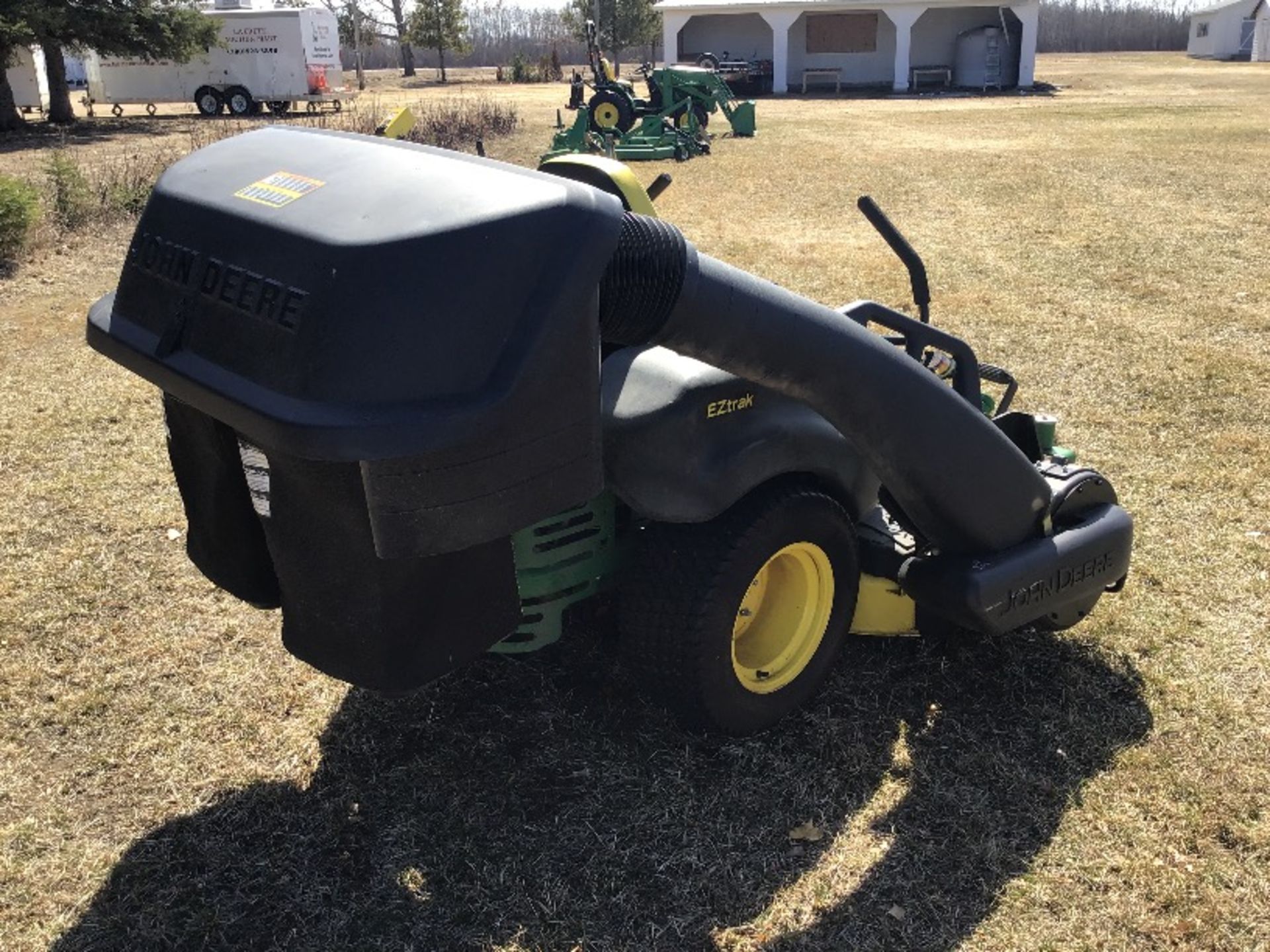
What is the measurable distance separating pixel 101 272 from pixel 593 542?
294 inches

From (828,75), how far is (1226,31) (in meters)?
22.2

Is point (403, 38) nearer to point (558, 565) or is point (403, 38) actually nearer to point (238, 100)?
point (238, 100)

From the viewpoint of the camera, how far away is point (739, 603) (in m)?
2.69

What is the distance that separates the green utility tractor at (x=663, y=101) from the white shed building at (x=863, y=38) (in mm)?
14423

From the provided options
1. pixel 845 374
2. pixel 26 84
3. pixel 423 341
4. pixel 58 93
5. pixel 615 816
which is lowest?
pixel 615 816

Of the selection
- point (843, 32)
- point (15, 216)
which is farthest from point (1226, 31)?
→ point (15, 216)

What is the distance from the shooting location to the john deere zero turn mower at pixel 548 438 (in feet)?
6.15

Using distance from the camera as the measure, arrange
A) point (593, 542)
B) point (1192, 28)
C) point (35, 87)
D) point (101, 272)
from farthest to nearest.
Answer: point (1192, 28)
point (35, 87)
point (101, 272)
point (593, 542)

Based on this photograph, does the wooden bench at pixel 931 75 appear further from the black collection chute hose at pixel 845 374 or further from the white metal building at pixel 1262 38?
the black collection chute hose at pixel 845 374

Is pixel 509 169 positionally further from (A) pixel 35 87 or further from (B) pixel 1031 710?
(A) pixel 35 87

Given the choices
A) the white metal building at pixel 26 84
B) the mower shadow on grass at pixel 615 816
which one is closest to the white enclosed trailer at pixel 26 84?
the white metal building at pixel 26 84

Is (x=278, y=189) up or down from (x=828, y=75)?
up

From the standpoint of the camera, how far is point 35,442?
204 inches

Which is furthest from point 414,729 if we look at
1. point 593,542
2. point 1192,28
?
point 1192,28
